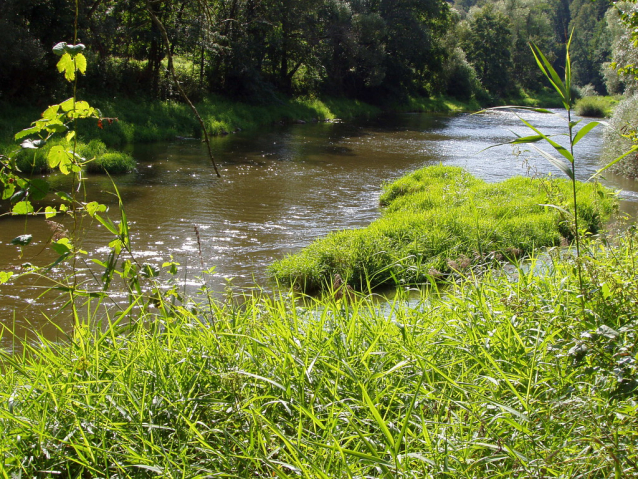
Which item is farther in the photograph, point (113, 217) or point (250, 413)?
point (113, 217)

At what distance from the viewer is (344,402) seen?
242cm

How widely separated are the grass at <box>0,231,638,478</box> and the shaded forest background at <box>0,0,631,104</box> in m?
1.45

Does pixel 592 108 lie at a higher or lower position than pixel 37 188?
higher

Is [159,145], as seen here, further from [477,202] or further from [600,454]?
[600,454]

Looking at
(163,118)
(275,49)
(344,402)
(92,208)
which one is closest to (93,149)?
(163,118)

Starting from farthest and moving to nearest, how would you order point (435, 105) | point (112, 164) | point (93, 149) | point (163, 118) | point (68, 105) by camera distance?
point (435, 105) → point (163, 118) → point (93, 149) → point (112, 164) → point (68, 105)

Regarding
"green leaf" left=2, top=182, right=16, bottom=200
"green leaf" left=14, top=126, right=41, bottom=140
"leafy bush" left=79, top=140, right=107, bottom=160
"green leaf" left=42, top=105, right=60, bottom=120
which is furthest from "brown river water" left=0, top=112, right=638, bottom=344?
"leafy bush" left=79, top=140, right=107, bottom=160

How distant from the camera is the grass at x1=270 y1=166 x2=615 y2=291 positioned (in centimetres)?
680

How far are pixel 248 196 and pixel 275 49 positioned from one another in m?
20.2

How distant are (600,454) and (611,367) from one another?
1.29 ft

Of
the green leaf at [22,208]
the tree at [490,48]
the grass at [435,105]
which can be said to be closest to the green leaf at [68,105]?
the green leaf at [22,208]

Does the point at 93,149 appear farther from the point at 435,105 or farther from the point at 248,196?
the point at 435,105

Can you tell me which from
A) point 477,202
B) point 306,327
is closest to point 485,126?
point 477,202

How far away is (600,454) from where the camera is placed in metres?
1.85
